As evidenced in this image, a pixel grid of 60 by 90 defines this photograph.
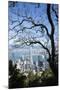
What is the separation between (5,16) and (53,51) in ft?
1.94

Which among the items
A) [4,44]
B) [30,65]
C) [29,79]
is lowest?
[29,79]

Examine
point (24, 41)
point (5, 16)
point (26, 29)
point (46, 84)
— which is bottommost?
point (46, 84)

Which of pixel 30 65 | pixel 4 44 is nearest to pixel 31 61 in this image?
pixel 30 65

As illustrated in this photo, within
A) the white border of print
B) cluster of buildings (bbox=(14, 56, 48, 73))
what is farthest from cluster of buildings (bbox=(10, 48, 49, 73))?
the white border of print

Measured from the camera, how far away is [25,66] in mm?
1938

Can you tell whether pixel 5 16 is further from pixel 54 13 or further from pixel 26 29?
pixel 54 13

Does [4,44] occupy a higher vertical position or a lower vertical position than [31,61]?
higher

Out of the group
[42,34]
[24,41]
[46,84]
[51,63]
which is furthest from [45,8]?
[46,84]

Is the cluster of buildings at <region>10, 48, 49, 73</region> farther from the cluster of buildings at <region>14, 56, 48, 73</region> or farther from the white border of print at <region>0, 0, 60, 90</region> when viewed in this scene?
the white border of print at <region>0, 0, 60, 90</region>

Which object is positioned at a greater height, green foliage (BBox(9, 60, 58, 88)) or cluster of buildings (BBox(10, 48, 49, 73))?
cluster of buildings (BBox(10, 48, 49, 73))

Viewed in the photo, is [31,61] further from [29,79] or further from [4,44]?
[4,44]

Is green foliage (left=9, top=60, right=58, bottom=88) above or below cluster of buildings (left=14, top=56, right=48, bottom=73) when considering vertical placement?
below

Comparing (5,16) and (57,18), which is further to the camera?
(57,18)

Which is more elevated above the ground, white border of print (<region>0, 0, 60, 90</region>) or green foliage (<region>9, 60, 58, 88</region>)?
white border of print (<region>0, 0, 60, 90</region>)
